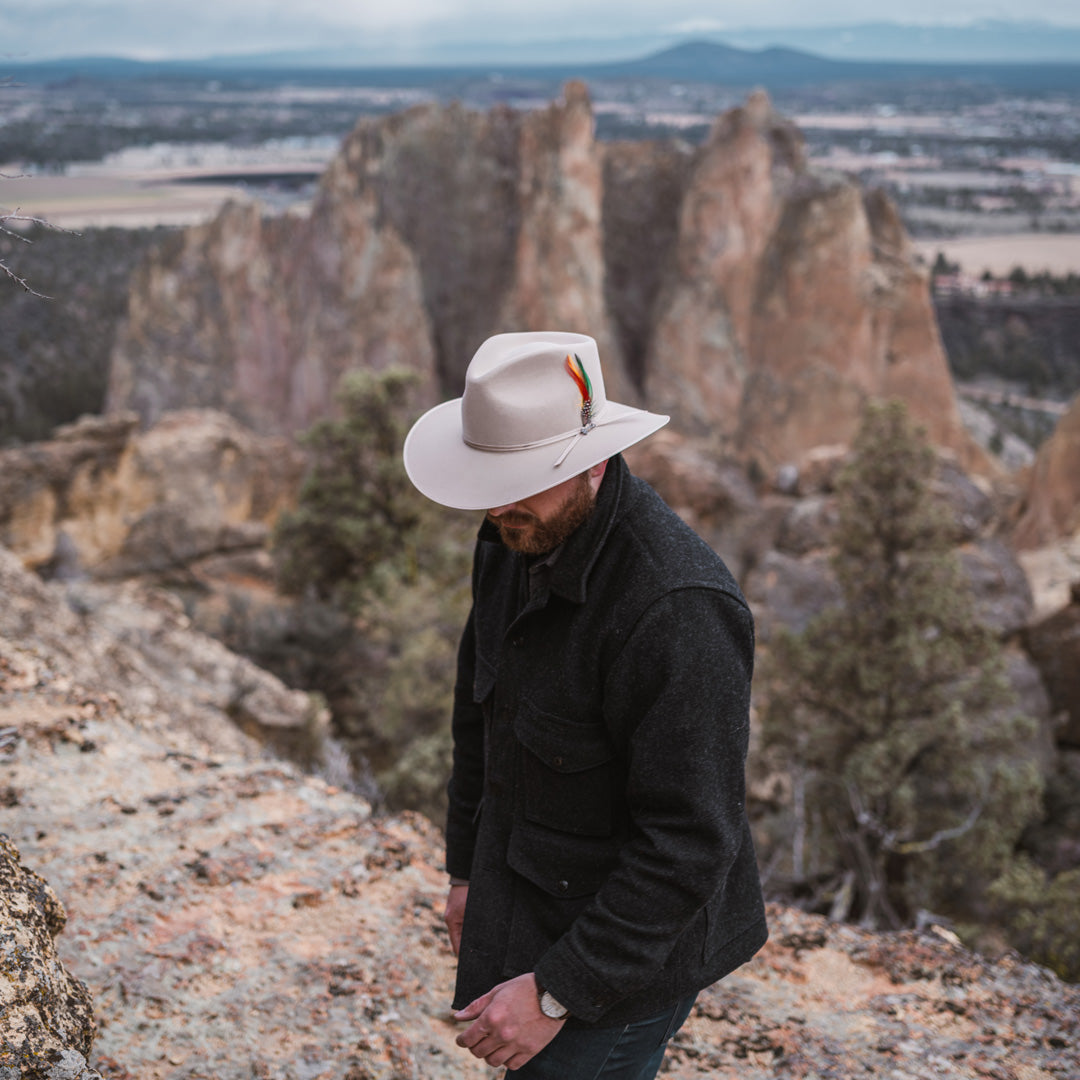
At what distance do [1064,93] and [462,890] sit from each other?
11061 cm

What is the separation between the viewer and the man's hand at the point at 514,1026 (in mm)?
1753

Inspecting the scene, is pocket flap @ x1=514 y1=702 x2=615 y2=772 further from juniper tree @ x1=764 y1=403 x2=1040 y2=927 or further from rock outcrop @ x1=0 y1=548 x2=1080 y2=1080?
juniper tree @ x1=764 y1=403 x2=1040 y2=927

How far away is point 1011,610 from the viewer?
14562 mm

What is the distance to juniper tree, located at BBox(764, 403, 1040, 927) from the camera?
7.93m

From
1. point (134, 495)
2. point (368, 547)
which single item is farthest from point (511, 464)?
point (134, 495)

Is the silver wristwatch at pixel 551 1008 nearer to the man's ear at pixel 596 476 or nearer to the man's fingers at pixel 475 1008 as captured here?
the man's fingers at pixel 475 1008

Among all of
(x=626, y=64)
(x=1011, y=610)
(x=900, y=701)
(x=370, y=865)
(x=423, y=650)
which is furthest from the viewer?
(x=626, y=64)

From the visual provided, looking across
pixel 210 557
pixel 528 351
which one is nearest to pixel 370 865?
pixel 528 351

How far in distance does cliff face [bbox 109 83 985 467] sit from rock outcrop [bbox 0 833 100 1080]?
29871 millimetres

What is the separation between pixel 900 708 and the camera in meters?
8.23

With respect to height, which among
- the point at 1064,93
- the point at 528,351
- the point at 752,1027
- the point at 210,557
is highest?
the point at 1064,93

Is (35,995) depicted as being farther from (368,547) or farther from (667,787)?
(368,547)

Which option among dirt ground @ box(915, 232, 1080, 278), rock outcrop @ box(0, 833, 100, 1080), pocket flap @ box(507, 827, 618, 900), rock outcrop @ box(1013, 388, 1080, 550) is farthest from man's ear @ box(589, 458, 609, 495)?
dirt ground @ box(915, 232, 1080, 278)

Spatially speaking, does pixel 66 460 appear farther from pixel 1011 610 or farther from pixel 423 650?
pixel 1011 610
